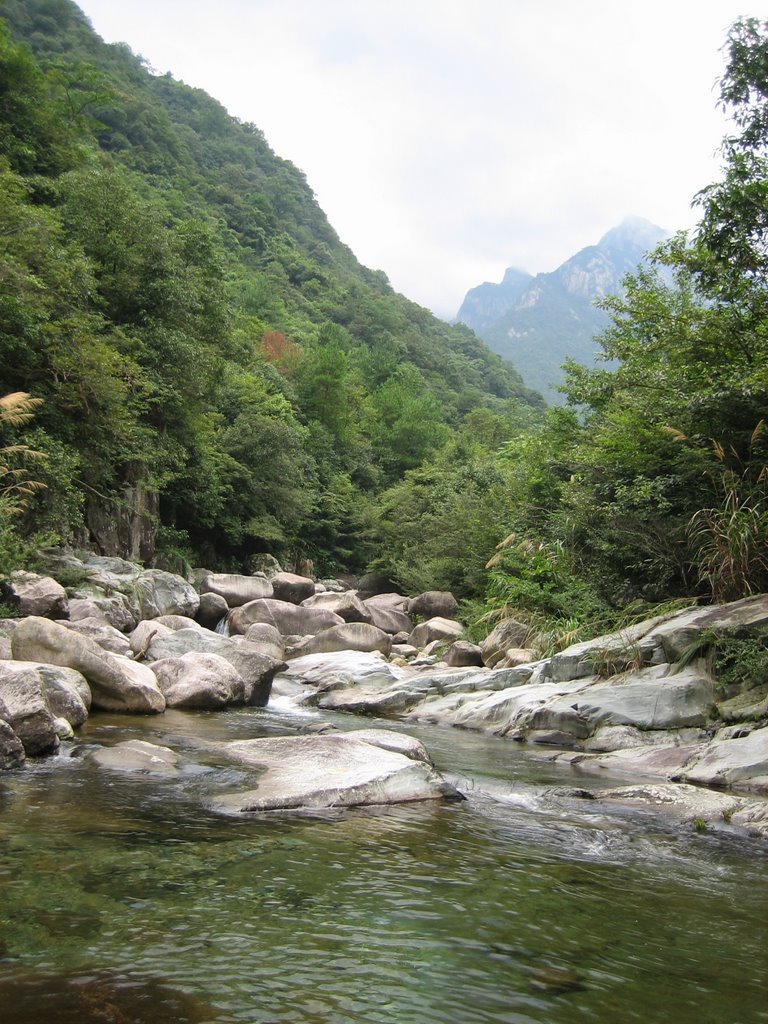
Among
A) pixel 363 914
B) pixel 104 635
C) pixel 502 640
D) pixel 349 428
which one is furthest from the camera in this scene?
pixel 349 428

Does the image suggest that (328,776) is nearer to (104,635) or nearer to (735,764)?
(735,764)

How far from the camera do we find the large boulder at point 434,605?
90.0ft

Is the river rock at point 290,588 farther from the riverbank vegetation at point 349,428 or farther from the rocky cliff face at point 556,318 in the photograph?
the rocky cliff face at point 556,318

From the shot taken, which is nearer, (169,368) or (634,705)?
(634,705)

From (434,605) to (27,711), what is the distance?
2104cm

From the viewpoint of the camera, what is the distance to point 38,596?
45.5ft

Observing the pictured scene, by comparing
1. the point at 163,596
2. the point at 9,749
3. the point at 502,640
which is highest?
the point at 163,596

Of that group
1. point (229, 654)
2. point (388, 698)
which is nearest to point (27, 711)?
point (229, 654)

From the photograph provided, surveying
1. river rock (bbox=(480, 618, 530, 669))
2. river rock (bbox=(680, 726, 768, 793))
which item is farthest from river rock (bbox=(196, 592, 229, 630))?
river rock (bbox=(680, 726, 768, 793))

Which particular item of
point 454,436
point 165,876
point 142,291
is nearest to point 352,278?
point 454,436

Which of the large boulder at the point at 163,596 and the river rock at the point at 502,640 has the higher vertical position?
the large boulder at the point at 163,596

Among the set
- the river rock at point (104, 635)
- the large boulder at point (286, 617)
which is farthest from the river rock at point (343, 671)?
the large boulder at point (286, 617)

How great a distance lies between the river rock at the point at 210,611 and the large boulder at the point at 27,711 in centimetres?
1522

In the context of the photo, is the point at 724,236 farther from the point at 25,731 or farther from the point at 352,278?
the point at 352,278
